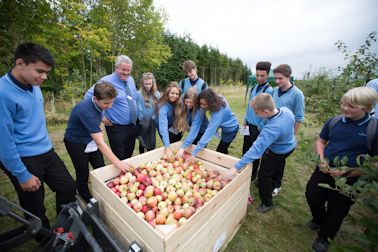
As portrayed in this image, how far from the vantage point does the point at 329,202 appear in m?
2.03

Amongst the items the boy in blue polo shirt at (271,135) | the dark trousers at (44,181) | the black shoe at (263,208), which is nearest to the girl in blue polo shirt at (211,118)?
the boy in blue polo shirt at (271,135)

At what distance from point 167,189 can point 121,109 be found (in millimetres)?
1449

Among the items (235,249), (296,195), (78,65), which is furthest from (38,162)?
(78,65)

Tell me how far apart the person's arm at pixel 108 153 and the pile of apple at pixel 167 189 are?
9cm

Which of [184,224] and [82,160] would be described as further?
[82,160]

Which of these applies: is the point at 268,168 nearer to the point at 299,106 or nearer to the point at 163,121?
the point at 299,106

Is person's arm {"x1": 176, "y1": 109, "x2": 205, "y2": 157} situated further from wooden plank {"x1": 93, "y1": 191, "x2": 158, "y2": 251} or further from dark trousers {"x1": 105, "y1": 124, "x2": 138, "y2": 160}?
wooden plank {"x1": 93, "y1": 191, "x2": 158, "y2": 251}

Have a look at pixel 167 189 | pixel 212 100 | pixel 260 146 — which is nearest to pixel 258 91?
pixel 212 100

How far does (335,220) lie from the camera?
6.57ft

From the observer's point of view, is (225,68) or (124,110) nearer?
(124,110)

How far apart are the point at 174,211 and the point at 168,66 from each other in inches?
916

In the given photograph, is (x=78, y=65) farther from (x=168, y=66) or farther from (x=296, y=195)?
(x=296, y=195)

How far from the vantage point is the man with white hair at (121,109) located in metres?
Result: 2.81

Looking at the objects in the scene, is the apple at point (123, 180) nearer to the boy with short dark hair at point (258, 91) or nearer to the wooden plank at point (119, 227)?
the wooden plank at point (119, 227)
